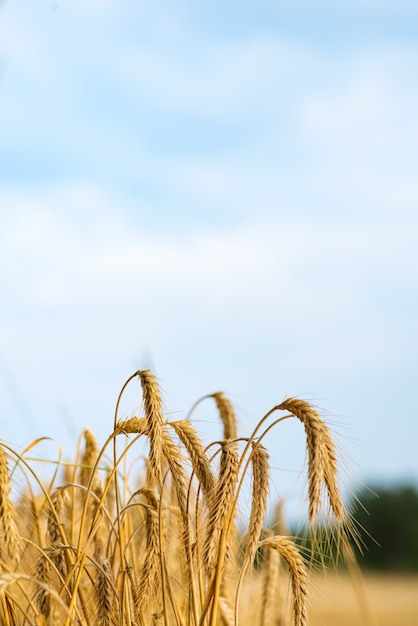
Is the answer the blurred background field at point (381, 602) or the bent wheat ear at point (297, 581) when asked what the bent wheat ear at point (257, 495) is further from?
the blurred background field at point (381, 602)

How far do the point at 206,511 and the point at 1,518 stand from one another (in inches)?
31.2

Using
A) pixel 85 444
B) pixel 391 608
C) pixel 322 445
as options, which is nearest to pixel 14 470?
pixel 85 444

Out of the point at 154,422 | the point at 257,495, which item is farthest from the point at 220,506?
the point at 154,422

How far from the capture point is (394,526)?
78.9 feet

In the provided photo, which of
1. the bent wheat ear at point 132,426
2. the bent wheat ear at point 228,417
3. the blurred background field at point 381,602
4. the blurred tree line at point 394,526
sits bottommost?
the blurred background field at point 381,602

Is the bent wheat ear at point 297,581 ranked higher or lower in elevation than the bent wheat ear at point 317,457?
lower

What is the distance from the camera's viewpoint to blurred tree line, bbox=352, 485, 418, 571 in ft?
→ 78.9

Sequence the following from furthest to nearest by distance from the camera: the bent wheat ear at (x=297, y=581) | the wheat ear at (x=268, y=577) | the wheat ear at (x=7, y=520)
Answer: the wheat ear at (x=268, y=577) < the bent wheat ear at (x=297, y=581) < the wheat ear at (x=7, y=520)

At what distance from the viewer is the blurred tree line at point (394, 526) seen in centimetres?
2405

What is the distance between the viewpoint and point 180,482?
2951 millimetres

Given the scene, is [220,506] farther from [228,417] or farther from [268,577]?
[268,577]

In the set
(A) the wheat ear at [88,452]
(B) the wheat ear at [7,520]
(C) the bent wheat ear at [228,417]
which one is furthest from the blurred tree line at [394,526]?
(B) the wheat ear at [7,520]

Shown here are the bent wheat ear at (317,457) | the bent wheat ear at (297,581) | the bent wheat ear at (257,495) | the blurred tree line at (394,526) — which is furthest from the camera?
the blurred tree line at (394,526)

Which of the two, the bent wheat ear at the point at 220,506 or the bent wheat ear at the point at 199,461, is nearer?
the bent wheat ear at the point at 220,506
